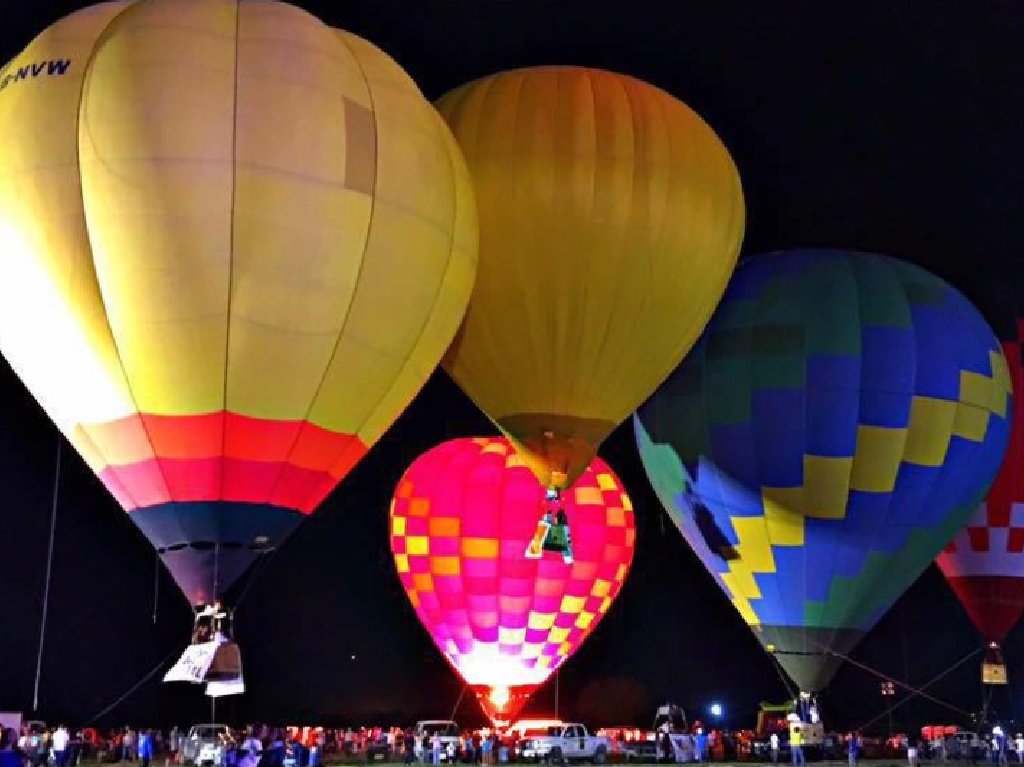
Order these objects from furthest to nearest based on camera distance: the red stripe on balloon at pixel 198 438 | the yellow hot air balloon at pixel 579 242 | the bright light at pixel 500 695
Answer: the bright light at pixel 500 695
the yellow hot air balloon at pixel 579 242
the red stripe on balloon at pixel 198 438

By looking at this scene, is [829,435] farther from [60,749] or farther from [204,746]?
[60,749]

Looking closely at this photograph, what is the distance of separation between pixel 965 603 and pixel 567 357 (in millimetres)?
7153

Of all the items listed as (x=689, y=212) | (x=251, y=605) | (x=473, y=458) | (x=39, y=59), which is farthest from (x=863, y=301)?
(x=251, y=605)

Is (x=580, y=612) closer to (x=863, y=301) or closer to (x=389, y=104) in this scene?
(x=863, y=301)

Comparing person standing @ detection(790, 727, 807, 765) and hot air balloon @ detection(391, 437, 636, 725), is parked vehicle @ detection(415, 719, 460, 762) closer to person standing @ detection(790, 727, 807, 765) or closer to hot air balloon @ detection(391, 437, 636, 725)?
hot air balloon @ detection(391, 437, 636, 725)

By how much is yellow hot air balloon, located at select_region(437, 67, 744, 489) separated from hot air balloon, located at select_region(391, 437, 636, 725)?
11.7 ft

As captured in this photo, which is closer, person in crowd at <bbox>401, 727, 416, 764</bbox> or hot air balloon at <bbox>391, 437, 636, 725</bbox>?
person in crowd at <bbox>401, 727, 416, 764</bbox>

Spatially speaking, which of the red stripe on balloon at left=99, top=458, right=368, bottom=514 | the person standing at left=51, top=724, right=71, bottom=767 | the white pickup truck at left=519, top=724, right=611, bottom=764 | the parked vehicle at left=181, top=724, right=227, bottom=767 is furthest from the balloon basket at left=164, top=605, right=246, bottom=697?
the white pickup truck at left=519, top=724, right=611, bottom=764

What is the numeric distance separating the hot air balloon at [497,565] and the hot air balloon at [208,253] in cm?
607

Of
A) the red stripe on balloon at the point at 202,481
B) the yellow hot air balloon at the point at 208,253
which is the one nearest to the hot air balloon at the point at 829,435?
the yellow hot air balloon at the point at 208,253

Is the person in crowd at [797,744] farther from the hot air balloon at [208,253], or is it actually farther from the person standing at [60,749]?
the person standing at [60,749]

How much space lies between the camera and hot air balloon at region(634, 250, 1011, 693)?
11859 millimetres

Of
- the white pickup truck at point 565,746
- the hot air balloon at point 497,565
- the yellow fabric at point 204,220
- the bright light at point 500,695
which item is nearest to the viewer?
the yellow fabric at point 204,220

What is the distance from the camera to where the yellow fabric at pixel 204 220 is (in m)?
7.61
